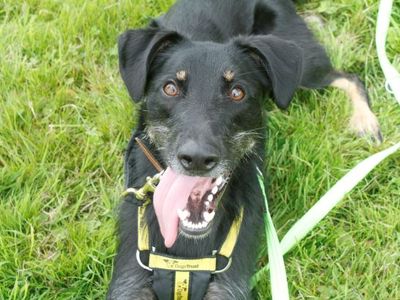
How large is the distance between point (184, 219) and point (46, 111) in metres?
2.02

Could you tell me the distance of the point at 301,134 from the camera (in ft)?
16.4

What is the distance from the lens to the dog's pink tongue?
3613 mm

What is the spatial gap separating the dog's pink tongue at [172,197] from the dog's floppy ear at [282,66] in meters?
0.68

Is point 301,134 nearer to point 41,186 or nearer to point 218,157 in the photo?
point 218,157

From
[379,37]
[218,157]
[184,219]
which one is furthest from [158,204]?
[379,37]

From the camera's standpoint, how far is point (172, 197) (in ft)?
11.9

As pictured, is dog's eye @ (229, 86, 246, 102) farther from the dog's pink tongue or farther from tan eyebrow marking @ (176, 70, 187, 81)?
the dog's pink tongue

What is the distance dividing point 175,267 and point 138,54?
1278 mm

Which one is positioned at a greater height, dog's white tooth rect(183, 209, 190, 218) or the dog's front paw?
dog's white tooth rect(183, 209, 190, 218)

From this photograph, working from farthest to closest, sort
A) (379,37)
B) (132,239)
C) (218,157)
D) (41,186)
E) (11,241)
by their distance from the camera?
(379,37) < (41,186) < (11,241) < (132,239) < (218,157)

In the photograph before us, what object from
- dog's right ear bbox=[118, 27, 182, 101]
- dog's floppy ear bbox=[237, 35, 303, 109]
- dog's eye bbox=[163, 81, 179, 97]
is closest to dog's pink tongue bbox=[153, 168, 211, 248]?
dog's eye bbox=[163, 81, 179, 97]

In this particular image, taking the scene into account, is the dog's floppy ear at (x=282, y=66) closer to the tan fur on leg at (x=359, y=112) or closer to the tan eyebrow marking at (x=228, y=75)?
the tan eyebrow marking at (x=228, y=75)

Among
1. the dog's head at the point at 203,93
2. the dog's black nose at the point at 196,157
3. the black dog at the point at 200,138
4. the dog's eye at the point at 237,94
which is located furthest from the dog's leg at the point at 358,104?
the dog's black nose at the point at 196,157

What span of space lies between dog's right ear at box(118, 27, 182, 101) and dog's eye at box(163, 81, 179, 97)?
13cm
